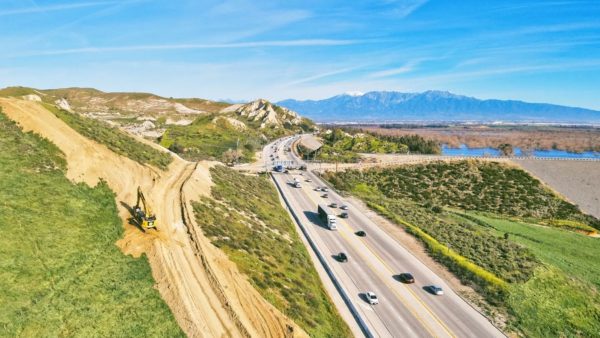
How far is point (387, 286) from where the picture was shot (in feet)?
114

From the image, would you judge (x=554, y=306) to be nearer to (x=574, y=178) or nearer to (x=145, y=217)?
(x=145, y=217)

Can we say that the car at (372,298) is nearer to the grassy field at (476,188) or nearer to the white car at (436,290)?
the white car at (436,290)

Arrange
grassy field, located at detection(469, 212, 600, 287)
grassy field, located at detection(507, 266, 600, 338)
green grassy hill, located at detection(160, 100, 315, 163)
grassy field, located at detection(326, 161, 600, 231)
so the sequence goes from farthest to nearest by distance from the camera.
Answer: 1. green grassy hill, located at detection(160, 100, 315, 163)
2. grassy field, located at detection(326, 161, 600, 231)
3. grassy field, located at detection(469, 212, 600, 287)
4. grassy field, located at detection(507, 266, 600, 338)

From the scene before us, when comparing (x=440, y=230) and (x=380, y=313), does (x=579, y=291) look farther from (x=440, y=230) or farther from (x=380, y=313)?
(x=380, y=313)

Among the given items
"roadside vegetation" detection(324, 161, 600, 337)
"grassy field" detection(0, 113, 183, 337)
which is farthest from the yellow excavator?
"roadside vegetation" detection(324, 161, 600, 337)

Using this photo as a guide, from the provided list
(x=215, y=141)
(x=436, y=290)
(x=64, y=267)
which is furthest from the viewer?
(x=215, y=141)

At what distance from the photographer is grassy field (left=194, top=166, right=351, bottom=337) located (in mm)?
27047

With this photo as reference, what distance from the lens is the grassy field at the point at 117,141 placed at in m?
40.2

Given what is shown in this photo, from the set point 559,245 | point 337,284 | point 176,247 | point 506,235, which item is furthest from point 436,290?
point 559,245

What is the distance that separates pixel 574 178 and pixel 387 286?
10176 cm

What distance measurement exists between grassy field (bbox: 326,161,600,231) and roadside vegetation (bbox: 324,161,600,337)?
0.87 ft

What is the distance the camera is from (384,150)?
14050 centimetres

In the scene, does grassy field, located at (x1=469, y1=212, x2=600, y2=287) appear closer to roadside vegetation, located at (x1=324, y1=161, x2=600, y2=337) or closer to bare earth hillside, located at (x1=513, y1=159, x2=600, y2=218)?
roadside vegetation, located at (x1=324, y1=161, x2=600, y2=337)

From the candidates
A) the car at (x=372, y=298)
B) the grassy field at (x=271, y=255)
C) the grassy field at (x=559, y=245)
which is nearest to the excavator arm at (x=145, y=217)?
the grassy field at (x=271, y=255)
